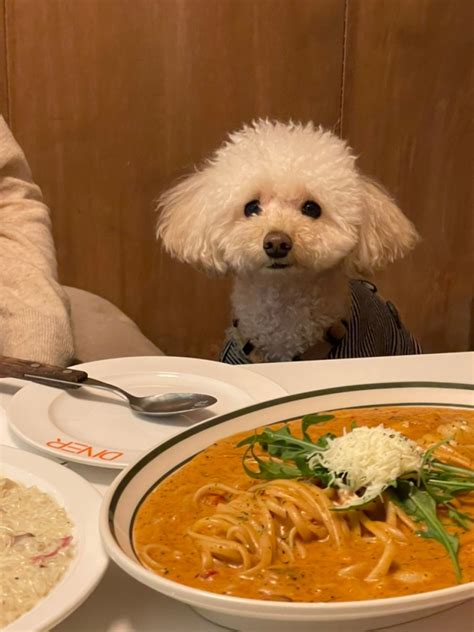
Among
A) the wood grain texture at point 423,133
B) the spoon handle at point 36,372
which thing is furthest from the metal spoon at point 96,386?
the wood grain texture at point 423,133

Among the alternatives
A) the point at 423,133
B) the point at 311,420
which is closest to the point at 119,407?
the point at 311,420

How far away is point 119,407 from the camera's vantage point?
94 centimetres

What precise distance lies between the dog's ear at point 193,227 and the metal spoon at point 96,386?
877mm

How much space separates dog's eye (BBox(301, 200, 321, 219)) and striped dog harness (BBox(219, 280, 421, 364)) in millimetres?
264

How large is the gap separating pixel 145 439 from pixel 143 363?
0.80 feet

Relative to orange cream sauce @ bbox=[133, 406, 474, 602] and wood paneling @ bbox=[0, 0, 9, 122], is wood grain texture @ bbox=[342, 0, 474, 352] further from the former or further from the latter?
orange cream sauce @ bbox=[133, 406, 474, 602]

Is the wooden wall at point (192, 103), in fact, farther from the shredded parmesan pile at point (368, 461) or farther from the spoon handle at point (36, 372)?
the shredded parmesan pile at point (368, 461)

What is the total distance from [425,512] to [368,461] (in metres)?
0.06

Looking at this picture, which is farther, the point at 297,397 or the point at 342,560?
the point at 297,397

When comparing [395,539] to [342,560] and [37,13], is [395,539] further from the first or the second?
[37,13]

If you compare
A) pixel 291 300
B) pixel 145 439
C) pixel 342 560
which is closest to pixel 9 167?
pixel 291 300

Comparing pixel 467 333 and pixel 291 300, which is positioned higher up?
pixel 291 300

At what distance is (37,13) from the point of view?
2404mm

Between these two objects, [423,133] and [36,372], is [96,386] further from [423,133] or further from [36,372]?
[423,133]
